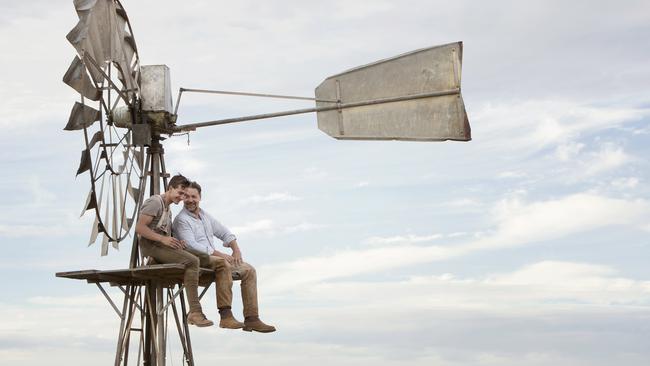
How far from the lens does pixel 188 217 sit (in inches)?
502

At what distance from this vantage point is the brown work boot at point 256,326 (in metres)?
12.5

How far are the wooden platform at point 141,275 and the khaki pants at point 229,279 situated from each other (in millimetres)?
128

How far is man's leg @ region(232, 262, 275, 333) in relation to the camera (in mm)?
12555

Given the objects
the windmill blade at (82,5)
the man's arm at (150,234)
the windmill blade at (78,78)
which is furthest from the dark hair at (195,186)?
the windmill blade at (82,5)

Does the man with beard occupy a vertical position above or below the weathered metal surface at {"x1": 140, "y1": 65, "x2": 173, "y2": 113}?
below

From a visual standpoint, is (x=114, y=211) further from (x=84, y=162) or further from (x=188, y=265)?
(x=188, y=265)

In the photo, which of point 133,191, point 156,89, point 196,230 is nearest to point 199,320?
point 196,230

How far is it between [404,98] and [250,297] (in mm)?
3071

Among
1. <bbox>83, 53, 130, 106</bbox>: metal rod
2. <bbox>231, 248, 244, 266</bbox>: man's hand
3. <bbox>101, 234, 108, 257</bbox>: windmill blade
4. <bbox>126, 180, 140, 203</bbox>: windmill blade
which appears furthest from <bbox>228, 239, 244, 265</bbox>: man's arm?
<bbox>83, 53, 130, 106</bbox>: metal rod

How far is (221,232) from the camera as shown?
13.2 meters

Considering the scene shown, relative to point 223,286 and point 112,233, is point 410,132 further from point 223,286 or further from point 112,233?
point 112,233

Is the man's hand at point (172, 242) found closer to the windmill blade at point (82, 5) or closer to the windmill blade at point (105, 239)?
the windmill blade at point (105, 239)

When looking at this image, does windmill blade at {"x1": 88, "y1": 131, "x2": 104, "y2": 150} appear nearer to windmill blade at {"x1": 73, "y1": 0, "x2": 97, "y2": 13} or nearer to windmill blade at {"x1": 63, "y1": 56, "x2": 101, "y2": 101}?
windmill blade at {"x1": 63, "y1": 56, "x2": 101, "y2": 101}

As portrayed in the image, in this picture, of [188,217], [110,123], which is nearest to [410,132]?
[188,217]
